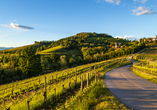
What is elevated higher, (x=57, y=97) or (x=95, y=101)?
(x=95, y=101)

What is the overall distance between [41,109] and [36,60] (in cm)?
3844

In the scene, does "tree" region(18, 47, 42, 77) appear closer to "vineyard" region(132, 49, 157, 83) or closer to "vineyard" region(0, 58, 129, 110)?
"vineyard" region(0, 58, 129, 110)

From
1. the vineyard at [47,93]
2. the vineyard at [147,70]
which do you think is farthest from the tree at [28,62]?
the vineyard at [147,70]

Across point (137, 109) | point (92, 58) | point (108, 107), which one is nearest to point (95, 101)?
point (108, 107)

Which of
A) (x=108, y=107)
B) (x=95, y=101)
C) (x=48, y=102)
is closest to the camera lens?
(x=108, y=107)

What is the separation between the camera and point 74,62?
8450 cm

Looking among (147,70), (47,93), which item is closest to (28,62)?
(47,93)

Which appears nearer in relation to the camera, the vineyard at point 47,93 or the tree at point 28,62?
the vineyard at point 47,93

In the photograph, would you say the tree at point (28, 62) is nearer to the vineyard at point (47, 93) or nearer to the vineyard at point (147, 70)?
the vineyard at point (47, 93)

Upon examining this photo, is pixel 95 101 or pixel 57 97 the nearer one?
pixel 95 101

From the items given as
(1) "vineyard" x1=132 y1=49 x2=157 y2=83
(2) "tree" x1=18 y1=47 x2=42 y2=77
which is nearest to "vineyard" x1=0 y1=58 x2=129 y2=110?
(1) "vineyard" x1=132 y1=49 x2=157 y2=83

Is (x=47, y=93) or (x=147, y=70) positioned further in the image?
(x=147, y=70)

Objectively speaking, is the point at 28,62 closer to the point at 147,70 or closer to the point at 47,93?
the point at 47,93

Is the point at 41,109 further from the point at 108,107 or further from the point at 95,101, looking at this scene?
the point at 108,107
